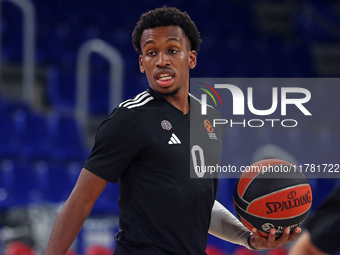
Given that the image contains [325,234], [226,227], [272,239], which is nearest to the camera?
[325,234]

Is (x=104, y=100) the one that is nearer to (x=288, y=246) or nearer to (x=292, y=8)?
(x=288, y=246)

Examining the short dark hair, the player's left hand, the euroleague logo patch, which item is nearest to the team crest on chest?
the euroleague logo patch

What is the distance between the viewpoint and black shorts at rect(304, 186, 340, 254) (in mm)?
1453

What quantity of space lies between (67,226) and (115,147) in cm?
37

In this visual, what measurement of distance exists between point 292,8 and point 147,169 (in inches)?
369

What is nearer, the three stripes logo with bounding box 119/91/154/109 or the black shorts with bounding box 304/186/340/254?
the black shorts with bounding box 304/186/340/254

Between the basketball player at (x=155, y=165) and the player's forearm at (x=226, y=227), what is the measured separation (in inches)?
10.6

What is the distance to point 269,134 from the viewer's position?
25.3ft

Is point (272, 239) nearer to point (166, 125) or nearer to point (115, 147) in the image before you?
point (166, 125)

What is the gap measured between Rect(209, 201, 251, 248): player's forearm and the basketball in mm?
94

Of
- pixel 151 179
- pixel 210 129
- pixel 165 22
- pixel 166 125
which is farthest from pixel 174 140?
pixel 165 22

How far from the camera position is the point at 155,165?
2.21m

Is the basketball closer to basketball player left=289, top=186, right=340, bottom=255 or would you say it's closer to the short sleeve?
the short sleeve

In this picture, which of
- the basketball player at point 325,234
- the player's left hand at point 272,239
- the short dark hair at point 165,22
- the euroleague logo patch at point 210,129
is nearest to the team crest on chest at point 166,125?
the euroleague logo patch at point 210,129
